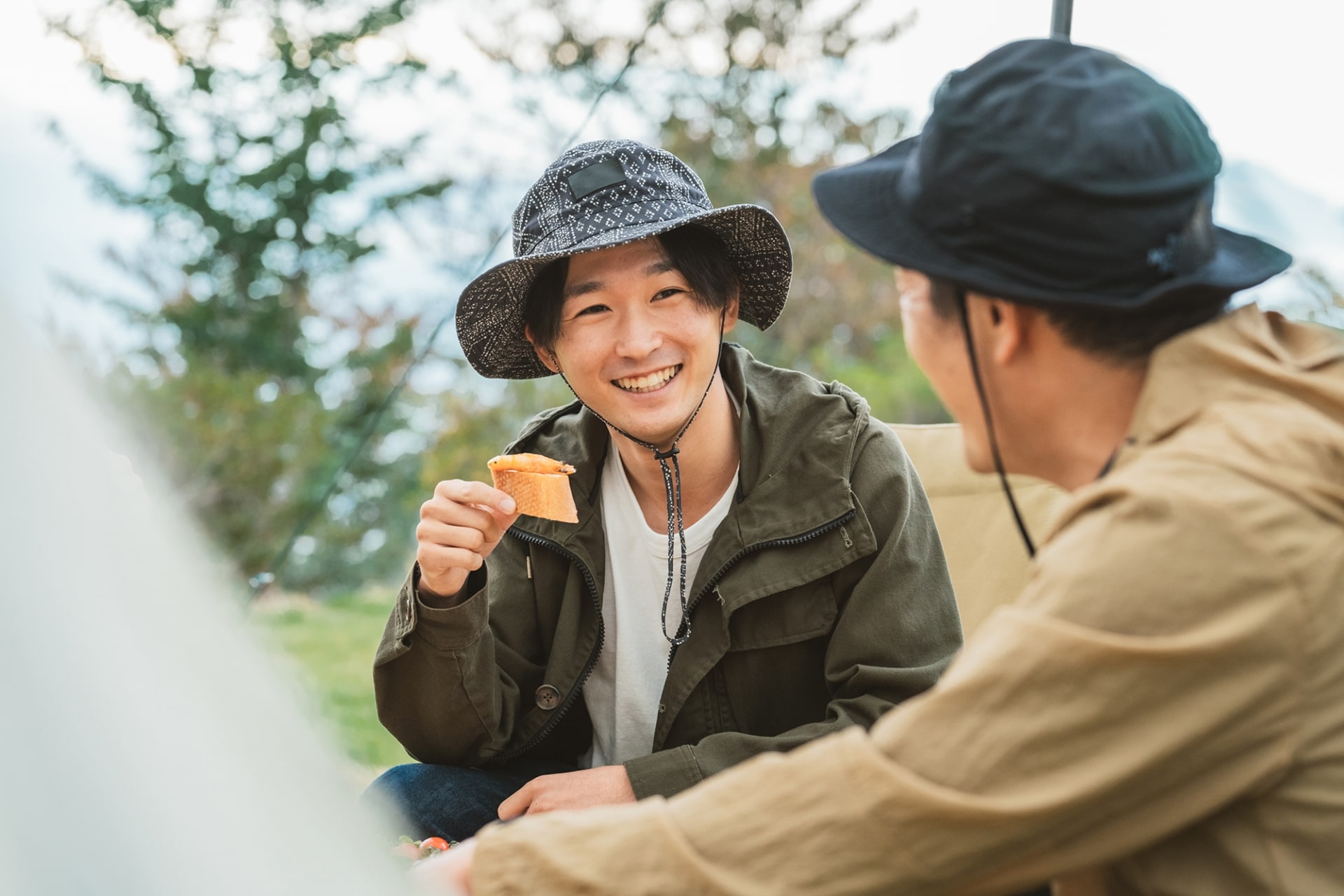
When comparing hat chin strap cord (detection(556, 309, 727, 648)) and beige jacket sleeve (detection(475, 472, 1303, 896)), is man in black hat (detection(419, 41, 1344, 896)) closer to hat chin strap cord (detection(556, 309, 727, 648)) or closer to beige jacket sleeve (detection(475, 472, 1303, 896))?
beige jacket sleeve (detection(475, 472, 1303, 896))

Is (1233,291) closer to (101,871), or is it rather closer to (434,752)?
(101,871)

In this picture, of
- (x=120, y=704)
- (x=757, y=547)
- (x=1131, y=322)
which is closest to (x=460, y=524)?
(x=757, y=547)

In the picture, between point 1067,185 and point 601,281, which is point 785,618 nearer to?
point 601,281

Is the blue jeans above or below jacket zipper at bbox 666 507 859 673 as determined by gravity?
below

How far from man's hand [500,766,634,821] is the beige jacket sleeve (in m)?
0.79

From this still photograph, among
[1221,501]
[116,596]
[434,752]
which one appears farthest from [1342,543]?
[434,752]

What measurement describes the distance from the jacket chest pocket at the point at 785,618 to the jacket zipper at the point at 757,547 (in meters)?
0.06

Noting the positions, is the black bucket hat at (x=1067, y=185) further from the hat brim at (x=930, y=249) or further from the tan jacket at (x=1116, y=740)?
the tan jacket at (x=1116, y=740)

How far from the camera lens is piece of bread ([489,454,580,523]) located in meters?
1.97

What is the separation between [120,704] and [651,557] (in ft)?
4.74

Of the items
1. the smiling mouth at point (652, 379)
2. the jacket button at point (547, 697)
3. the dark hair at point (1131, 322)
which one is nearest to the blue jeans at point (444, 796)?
the jacket button at point (547, 697)

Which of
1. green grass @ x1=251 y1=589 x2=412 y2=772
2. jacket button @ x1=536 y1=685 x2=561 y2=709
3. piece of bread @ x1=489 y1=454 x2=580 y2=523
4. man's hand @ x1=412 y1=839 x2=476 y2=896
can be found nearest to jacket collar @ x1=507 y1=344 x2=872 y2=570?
piece of bread @ x1=489 y1=454 x2=580 y2=523

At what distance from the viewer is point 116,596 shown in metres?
0.70

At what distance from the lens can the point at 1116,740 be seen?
97cm
